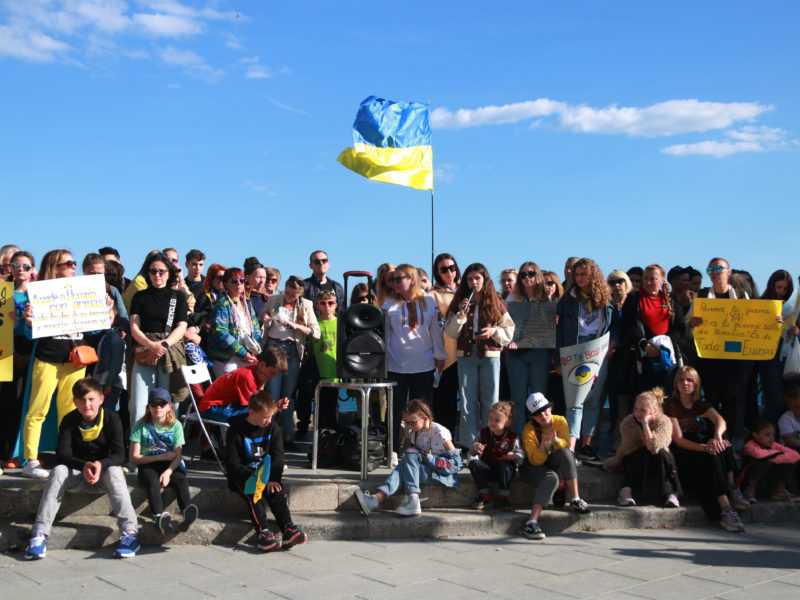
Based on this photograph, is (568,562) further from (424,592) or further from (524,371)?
(524,371)

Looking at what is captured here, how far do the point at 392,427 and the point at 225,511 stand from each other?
5.61 feet

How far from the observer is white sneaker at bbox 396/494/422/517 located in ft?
20.5

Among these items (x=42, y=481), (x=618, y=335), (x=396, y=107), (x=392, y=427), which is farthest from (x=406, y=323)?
(x=396, y=107)

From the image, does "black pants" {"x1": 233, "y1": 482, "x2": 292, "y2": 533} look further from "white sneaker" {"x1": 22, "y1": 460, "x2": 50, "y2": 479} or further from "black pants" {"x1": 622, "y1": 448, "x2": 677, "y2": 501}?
"black pants" {"x1": 622, "y1": 448, "x2": 677, "y2": 501}

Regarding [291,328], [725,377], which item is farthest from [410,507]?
[725,377]

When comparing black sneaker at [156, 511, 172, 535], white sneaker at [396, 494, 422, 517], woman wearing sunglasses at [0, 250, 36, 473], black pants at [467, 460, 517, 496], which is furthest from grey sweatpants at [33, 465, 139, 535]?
black pants at [467, 460, 517, 496]

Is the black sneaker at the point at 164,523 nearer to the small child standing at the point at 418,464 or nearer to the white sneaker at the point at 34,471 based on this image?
the white sneaker at the point at 34,471

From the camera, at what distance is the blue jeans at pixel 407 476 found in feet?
20.7

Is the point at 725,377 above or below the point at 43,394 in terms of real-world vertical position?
above

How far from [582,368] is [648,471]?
1.06m

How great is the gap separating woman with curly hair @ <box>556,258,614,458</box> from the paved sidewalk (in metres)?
1.48

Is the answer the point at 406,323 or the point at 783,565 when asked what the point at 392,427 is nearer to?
the point at 406,323

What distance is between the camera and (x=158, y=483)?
5840 millimetres

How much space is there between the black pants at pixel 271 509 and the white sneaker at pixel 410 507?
3.07 feet
